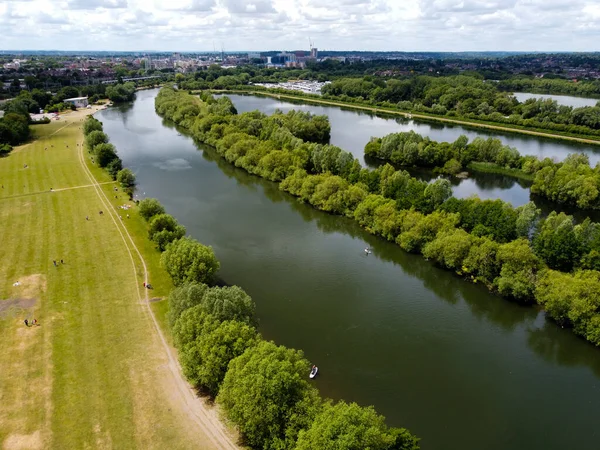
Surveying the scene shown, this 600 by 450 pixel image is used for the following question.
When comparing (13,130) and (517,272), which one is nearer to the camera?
(517,272)

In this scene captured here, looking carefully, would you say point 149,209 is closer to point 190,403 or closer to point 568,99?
point 190,403

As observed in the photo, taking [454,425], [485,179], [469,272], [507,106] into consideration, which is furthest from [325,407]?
[507,106]

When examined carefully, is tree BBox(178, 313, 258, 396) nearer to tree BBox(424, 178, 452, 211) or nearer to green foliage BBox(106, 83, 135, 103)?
tree BBox(424, 178, 452, 211)

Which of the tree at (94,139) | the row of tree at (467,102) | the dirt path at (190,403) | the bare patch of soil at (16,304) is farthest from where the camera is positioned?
the row of tree at (467,102)

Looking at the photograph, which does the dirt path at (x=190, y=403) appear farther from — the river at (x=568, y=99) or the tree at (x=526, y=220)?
the river at (x=568, y=99)

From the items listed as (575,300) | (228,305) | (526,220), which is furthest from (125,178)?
(575,300)

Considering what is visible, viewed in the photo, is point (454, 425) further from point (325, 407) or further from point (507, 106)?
point (507, 106)

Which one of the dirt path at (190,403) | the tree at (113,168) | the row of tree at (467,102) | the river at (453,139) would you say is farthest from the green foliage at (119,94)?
the dirt path at (190,403)
